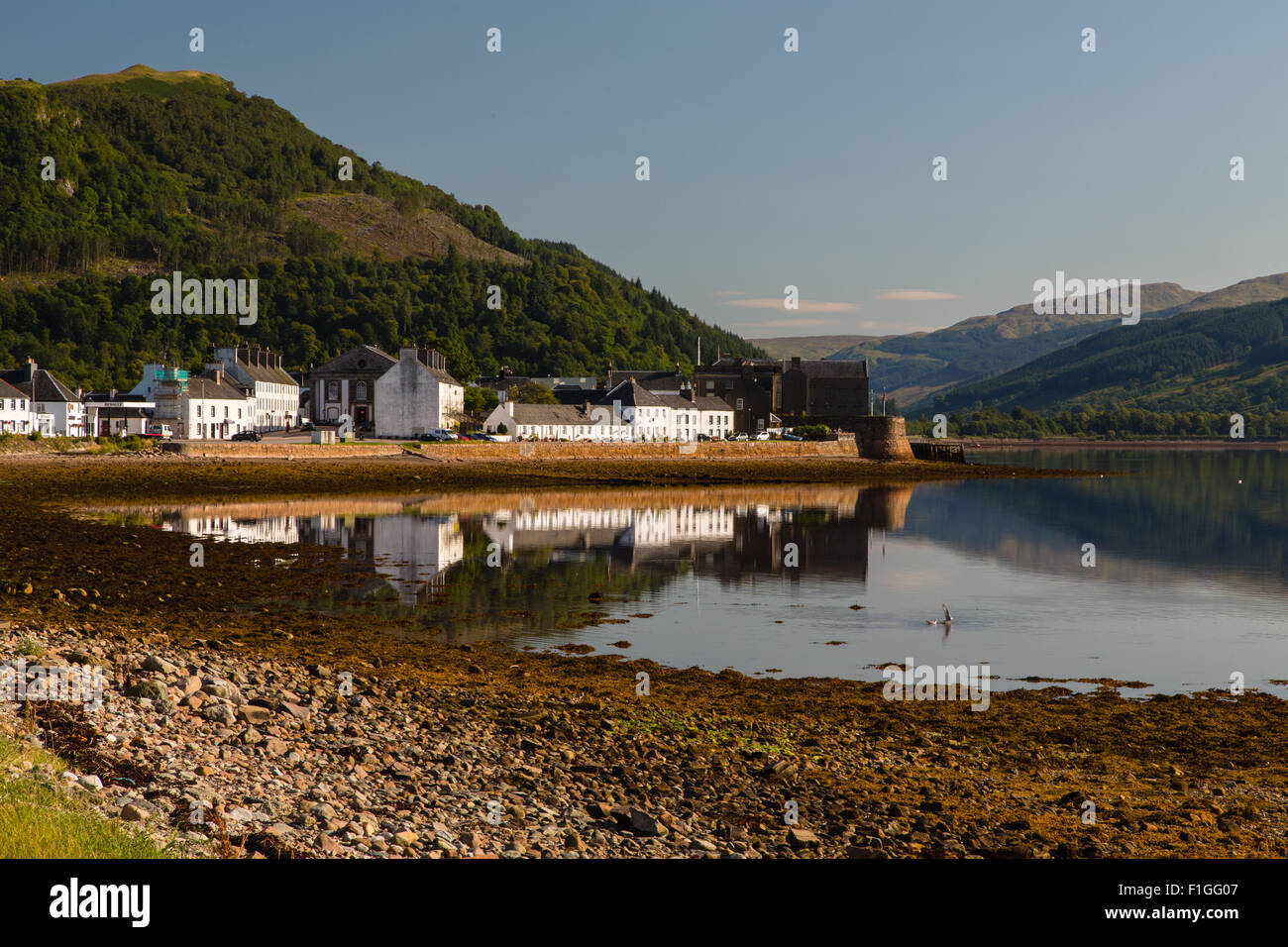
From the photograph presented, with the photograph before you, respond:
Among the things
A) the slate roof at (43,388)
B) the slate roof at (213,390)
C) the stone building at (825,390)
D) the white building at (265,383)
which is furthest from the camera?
the stone building at (825,390)

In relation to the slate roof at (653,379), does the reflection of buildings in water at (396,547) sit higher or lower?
lower

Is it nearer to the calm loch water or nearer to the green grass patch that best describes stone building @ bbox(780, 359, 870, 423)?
the calm loch water

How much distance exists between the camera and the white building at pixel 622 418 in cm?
11050

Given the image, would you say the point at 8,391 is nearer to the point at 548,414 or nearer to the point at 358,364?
the point at 358,364

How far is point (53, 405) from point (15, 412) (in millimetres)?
4503

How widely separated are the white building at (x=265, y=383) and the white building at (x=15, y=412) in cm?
1686

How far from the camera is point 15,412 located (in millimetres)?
94750

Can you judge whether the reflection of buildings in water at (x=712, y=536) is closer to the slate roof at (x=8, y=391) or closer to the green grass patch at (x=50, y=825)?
the green grass patch at (x=50, y=825)

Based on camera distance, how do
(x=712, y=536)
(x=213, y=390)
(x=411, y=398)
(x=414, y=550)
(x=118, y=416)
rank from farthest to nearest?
(x=411, y=398) → (x=213, y=390) → (x=118, y=416) → (x=712, y=536) → (x=414, y=550)

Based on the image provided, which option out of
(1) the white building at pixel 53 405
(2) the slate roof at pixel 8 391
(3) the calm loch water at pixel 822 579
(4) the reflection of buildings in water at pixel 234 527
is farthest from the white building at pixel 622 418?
(4) the reflection of buildings in water at pixel 234 527

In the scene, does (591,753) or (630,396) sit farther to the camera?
(630,396)

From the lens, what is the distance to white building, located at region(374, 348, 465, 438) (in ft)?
339

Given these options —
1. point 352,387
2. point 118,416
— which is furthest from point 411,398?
point 118,416

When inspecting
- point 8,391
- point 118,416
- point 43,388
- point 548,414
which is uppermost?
point 43,388
